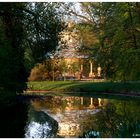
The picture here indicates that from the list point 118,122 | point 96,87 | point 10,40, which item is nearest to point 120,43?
point 118,122

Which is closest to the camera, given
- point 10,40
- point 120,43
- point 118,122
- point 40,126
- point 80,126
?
point 80,126

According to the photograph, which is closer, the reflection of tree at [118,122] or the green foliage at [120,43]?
the reflection of tree at [118,122]

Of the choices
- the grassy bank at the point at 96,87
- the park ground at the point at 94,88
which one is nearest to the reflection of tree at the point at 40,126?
the park ground at the point at 94,88

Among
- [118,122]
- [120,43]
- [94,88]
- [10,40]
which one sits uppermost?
[120,43]

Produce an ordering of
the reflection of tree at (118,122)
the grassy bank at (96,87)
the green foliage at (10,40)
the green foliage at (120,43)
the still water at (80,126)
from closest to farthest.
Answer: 1. the reflection of tree at (118,122)
2. the still water at (80,126)
3. the green foliage at (10,40)
4. the green foliage at (120,43)
5. the grassy bank at (96,87)

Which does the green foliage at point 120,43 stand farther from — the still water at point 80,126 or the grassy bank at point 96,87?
the grassy bank at point 96,87

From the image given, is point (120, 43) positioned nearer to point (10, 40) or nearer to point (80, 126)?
point (80, 126)

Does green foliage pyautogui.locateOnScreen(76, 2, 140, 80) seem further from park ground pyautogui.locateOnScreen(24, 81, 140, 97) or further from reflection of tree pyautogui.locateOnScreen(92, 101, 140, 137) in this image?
park ground pyautogui.locateOnScreen(24, 81, 140, 97)

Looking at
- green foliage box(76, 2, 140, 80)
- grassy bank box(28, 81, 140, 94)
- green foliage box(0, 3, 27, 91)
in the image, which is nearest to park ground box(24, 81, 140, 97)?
grassy bank box(28, 81, 140, 94)

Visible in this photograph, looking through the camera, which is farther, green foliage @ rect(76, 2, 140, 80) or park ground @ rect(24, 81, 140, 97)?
park ground @ rect(24, 81, 140, 97)

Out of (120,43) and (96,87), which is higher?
(120,43)

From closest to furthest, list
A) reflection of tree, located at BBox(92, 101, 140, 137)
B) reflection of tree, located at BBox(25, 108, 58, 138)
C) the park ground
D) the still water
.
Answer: reflection of tree, located at BBox(92, 101, 140, 137), the still water, reflection of tree, located at BBox(25, 108, 58, 138), the park ground

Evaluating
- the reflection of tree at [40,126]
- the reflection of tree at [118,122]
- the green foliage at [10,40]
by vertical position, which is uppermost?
the green foliage at [10,40]

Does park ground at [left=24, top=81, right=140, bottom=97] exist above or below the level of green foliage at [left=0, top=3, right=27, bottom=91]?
below
